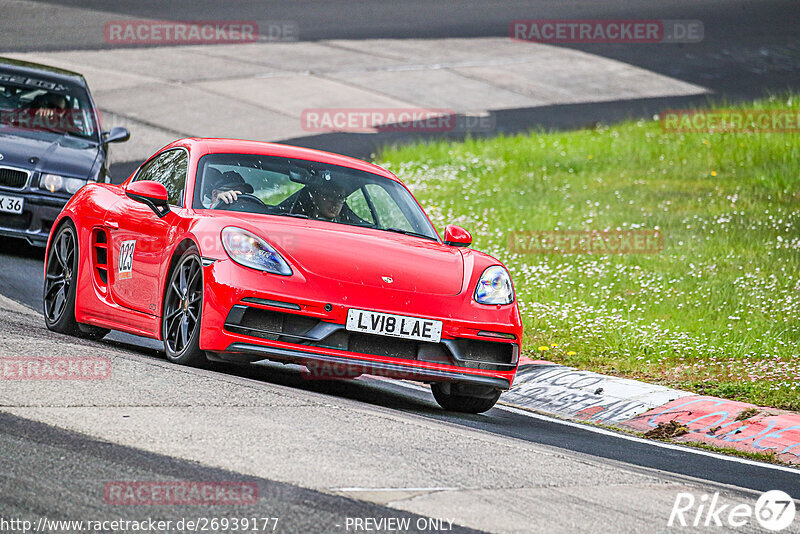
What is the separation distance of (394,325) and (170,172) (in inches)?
89.0

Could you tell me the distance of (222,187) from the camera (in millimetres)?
7801

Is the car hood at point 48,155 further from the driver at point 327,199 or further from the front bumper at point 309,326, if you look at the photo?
the front bumper at point 309,326

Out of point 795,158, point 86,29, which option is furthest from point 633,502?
point 86,29

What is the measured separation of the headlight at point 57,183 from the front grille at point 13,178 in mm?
157

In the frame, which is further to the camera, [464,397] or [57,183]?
[57,183]

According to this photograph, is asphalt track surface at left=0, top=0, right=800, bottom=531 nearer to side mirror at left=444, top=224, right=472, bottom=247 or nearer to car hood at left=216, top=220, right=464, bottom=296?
car hood at left=216, top=220, right=464, bottom=296

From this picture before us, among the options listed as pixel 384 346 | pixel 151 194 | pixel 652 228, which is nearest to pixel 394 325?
pixel 384 346

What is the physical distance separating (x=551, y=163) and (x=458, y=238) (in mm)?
11281

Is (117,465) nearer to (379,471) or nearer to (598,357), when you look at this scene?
(379,471)

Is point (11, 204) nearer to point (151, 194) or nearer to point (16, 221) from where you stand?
point (16, 221)

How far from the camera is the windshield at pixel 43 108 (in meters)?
12.7

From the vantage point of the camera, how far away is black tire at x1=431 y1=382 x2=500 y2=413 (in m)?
7.64

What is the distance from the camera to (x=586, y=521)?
489 cm

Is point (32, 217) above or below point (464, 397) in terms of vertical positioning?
above
